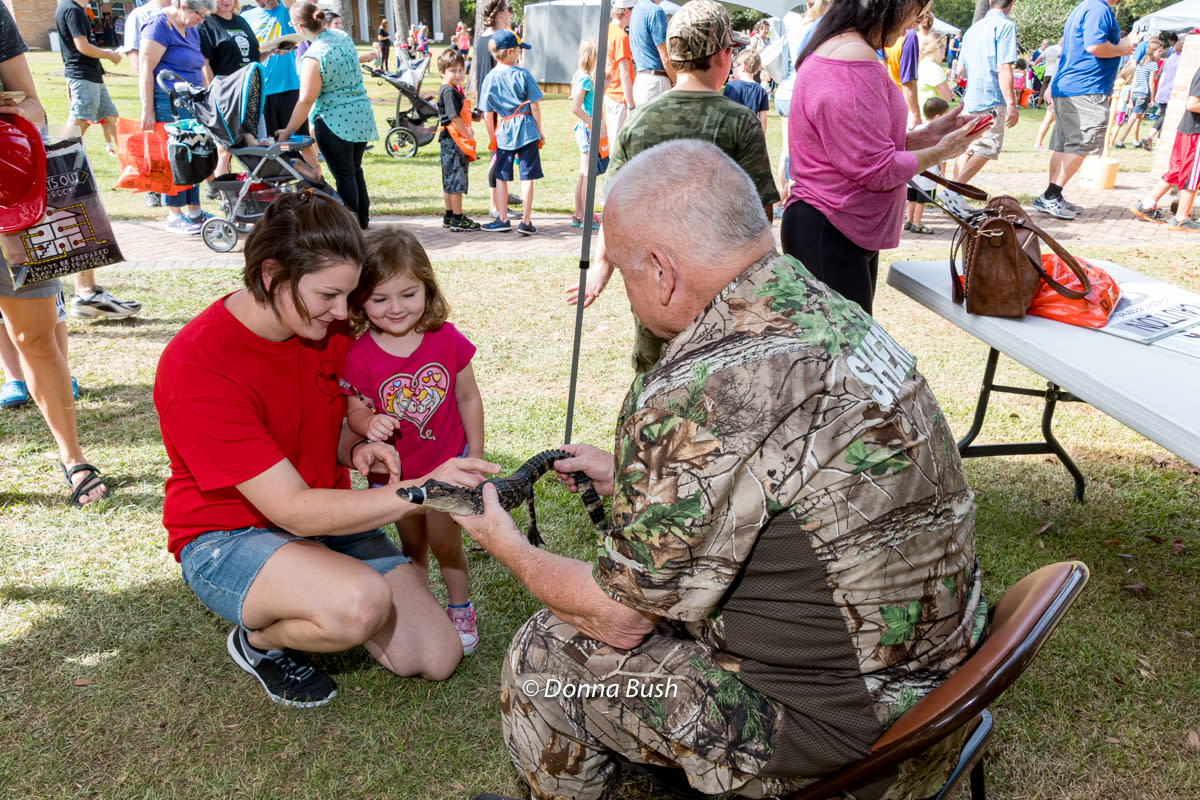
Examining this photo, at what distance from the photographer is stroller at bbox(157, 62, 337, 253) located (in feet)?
23.3

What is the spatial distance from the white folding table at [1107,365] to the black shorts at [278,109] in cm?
594

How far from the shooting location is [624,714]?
5.82 feet

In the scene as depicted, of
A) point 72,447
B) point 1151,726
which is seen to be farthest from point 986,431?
point 72,447

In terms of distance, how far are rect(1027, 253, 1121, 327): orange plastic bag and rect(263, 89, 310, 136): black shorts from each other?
6.32 m

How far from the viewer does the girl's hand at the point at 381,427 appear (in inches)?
101

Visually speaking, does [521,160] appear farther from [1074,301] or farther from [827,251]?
[1074,301]

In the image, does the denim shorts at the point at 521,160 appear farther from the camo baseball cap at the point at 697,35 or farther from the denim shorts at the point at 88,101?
the camo baseball cap at the point at 697,35

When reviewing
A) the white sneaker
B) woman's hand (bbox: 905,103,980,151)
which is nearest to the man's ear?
woman's hand (bbox: 905,103,980,151)

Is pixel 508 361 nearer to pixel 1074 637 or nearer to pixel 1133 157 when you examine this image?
pixel 1074 637

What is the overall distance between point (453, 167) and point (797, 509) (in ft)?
24.8

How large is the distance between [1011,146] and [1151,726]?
50.0ft

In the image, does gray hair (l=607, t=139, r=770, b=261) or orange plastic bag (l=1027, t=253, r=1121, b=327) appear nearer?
gray hair (l=607, t=139, r=770, b=261)

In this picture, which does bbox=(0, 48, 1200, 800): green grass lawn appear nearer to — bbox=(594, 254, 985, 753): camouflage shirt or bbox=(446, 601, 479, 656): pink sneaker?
bbox=(446, 601, 479, 656): pink sneaker

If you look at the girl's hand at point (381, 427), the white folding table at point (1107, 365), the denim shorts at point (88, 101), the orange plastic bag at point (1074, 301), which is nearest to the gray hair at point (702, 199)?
the girl's hand at point (381, 427)
